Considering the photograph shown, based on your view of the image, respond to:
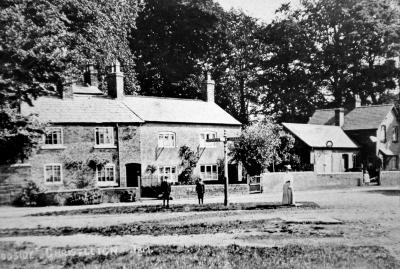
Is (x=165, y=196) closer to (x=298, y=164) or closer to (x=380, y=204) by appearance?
(x=380, y=204)

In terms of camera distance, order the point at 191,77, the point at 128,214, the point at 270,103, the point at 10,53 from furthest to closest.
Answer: the point at 270,103
the point at 191,77
the point at 128,214
the point at 10,53

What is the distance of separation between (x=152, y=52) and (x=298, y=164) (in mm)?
16304

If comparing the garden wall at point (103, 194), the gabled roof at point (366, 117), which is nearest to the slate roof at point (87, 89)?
the garden wall at point (103, 194)

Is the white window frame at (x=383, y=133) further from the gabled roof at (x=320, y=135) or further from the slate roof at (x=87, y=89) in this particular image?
the slate roof at (x=87, y=89)

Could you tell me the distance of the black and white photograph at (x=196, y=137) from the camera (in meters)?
8.11

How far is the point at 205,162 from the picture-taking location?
3381cm

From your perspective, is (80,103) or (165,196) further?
(80,103)

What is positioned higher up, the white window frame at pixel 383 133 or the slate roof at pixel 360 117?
the slate roof at pixel 360 117

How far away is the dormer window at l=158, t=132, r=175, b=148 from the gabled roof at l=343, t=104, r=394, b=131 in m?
22.8

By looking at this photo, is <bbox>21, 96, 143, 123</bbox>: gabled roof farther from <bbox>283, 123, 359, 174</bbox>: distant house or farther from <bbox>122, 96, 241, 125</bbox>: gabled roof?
<bbox>283, 123, 359, 174</bbox>: distant house

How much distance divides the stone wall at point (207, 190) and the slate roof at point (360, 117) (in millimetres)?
22311

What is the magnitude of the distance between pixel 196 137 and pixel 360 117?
22418 mm

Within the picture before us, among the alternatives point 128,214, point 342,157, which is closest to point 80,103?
point 128,214

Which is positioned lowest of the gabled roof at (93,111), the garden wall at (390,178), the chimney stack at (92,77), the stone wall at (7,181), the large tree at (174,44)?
the garden wall at (390,178)
